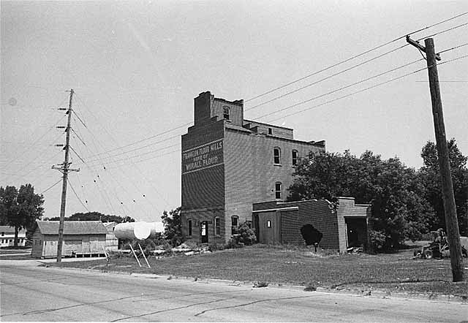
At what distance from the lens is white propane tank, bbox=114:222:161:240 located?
32.8 m

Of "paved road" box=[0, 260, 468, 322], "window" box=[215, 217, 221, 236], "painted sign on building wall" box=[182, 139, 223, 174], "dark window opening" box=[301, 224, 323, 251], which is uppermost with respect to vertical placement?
"painted sign on building wall" box=[182, 139, 223, 174]

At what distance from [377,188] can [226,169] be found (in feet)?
48.3

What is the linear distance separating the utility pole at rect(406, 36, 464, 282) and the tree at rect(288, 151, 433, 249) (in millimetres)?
22521

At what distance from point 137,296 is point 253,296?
3644 millimetres

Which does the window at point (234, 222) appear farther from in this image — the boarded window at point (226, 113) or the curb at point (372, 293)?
the curb at point (372, 293)

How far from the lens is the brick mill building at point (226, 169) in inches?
1737

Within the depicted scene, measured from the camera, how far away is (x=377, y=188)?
38.0m

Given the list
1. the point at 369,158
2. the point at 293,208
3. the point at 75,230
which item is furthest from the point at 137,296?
the point at 75,230

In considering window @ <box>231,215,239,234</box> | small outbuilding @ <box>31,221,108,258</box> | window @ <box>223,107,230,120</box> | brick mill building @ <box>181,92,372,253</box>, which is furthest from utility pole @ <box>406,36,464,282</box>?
small outbuilding @ <box>31,221,108,258</box>

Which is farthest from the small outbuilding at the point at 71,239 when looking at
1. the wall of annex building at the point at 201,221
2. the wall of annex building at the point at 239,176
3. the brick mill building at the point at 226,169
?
the wall of annex building at the point at 239,176

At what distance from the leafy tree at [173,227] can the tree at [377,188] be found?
46.0ft

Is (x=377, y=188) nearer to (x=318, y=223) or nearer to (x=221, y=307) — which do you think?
(x=318, y=223)

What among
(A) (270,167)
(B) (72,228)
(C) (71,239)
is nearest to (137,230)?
(A) (270,167)

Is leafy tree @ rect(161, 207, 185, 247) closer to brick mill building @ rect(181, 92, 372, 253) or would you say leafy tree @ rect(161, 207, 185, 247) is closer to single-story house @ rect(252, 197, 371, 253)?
brick mill building @ rect(181, 92, 372, 253)
